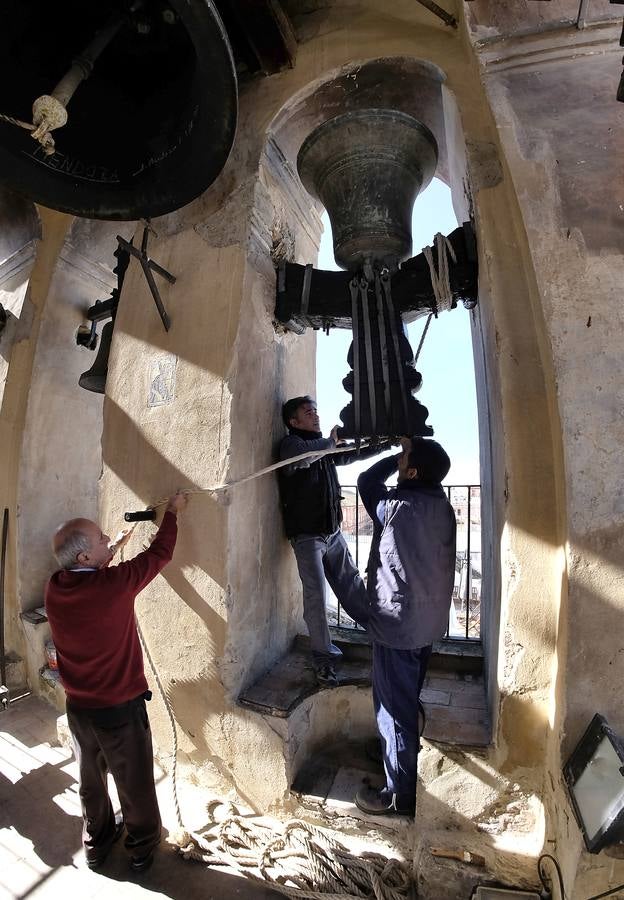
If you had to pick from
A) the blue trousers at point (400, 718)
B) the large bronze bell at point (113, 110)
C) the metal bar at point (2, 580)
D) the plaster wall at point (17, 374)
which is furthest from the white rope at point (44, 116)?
the metal bar at point (2, 580)

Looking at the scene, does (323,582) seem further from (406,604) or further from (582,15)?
(582,15)

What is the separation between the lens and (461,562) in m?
6.75

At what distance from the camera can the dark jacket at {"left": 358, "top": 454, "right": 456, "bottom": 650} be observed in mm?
1980

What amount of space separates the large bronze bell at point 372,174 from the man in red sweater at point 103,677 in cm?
172

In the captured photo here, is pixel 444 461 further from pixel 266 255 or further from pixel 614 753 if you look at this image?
pixel 266 255

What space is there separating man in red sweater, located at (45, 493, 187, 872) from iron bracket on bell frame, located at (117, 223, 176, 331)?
1.10 metres

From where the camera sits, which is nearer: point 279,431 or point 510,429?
point 510,429

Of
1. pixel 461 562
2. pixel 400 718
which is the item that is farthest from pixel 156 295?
pixel 461 562

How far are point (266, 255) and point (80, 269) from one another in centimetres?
188

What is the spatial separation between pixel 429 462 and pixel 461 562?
16.8 ft

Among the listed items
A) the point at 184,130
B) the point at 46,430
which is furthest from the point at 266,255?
the point at 46,430

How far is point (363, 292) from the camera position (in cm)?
235

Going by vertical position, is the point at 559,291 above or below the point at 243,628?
above

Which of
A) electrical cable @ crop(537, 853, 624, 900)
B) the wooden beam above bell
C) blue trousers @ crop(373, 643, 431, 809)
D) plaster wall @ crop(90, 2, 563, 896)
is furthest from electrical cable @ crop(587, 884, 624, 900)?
the wooden beam above bell
